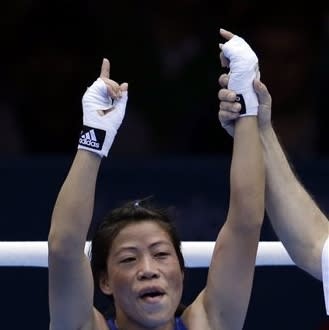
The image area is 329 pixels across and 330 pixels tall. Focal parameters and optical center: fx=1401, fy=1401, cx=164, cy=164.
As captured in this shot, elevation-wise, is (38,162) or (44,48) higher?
(44,48)

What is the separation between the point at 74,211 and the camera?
133 inches

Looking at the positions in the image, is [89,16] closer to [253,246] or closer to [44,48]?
[44,48]

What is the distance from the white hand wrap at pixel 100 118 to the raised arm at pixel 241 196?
→ 0.99 feet

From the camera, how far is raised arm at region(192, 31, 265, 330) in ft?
11.5

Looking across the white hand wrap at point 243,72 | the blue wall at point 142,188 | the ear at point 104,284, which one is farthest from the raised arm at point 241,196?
the blue wall at point 142,188

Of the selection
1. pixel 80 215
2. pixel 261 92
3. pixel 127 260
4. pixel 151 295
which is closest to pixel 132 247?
pixel 127 260

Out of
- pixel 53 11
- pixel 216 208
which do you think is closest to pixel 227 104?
pixel 216 208

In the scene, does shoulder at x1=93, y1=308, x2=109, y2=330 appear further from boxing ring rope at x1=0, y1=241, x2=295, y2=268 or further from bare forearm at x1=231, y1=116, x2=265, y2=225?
bare forearm at x1=231, y1=116, x2=265, y2=225

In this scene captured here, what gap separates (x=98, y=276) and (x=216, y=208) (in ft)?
4.89

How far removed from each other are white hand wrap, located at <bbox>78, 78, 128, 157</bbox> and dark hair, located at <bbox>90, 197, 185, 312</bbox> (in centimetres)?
26

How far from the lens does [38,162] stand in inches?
203

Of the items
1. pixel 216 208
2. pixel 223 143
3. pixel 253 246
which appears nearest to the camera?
pixel 253 246

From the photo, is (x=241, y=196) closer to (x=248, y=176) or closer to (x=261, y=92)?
(x=248, y=176)

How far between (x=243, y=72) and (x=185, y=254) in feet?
1.71
